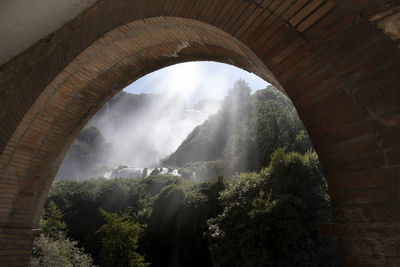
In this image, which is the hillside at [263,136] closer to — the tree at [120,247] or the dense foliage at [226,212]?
the dense foliage at [226,212]

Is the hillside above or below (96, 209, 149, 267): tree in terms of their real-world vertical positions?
above

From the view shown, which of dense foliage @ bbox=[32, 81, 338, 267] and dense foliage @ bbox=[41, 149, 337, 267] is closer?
dense foliage @ bbox=[41, 149, 337, 267]

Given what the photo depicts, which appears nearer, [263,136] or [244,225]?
[244,225]

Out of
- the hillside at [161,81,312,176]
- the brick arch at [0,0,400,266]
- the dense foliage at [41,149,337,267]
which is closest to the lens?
the brick arch at [0,0,400,266]

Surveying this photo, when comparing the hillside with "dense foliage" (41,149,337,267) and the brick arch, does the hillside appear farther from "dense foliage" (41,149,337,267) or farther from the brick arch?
the brick arch

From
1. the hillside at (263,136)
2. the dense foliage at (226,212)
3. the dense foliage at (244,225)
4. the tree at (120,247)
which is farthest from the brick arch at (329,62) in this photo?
the hillside at (263,136)

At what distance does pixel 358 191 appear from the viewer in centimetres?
126

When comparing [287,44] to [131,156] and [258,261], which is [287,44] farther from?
[131,156]

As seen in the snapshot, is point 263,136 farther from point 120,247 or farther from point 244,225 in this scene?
point 120,247

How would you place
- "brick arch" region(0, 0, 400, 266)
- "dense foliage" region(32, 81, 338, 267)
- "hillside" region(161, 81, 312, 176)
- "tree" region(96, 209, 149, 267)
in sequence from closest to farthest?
"brick arch" region(0, 0, 400, 266) < "dense foliage" region(32, 81, 338, 267) < "tree" region(96, 209, 149, 267) < "hillside" region(161, 81, 312, 176)

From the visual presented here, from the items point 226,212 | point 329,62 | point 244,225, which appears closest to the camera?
point 329,62

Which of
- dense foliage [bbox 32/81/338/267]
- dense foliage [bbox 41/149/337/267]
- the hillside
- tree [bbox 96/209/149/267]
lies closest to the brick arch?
dense foliage [bbox 41/149/337/267]

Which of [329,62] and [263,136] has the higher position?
[263,136]

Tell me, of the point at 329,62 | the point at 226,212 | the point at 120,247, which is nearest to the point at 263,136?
the point at 226,212
